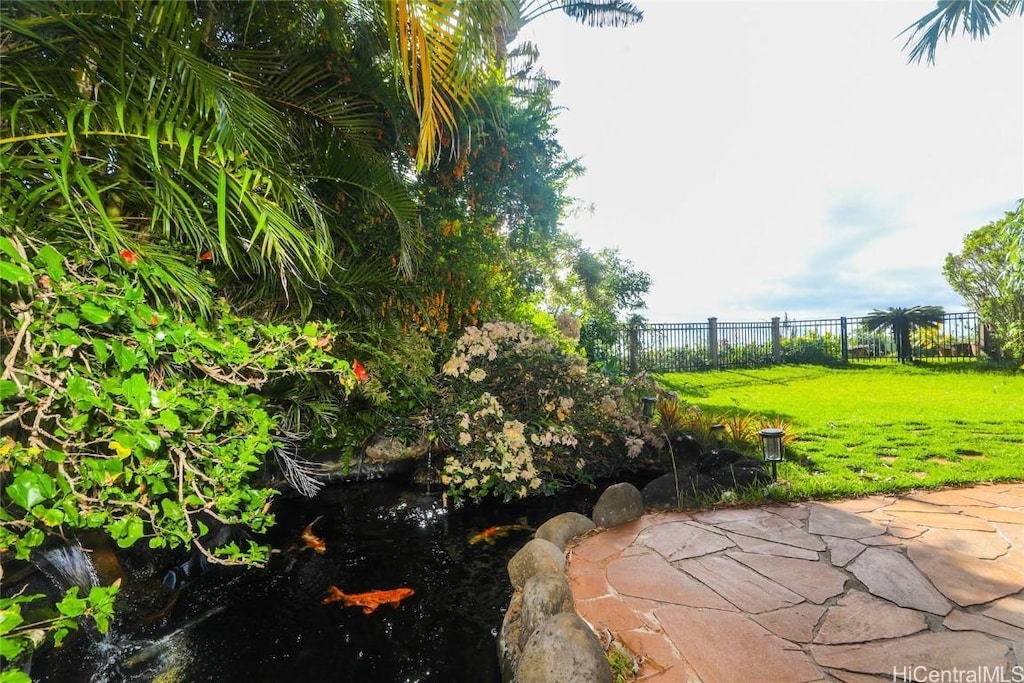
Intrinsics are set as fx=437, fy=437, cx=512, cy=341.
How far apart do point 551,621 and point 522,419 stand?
2.70m

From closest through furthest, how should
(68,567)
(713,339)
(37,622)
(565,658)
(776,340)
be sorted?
(37,622)
(565,658)
(68,567)
(713,339)
(776,340)

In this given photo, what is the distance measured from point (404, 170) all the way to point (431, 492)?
3799 mm

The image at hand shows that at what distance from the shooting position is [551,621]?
2045 millimetres

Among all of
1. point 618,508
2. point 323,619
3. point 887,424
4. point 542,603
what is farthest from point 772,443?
point 323,619

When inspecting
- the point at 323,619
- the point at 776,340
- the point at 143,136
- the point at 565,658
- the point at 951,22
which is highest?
the point at 951,22

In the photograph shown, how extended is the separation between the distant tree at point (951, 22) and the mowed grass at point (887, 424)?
6326mm

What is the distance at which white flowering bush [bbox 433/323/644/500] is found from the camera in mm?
4348

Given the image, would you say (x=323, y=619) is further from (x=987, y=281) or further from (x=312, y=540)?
(x=987, y=281)

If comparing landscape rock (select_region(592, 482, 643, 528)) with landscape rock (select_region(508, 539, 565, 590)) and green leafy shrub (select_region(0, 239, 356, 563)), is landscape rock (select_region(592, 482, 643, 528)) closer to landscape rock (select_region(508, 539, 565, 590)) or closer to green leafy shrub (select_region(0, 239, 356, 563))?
landscape rock (select_region(508, 539, 565, 590))

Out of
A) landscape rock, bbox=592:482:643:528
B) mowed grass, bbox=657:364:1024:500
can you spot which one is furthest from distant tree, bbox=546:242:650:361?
landscape rock, bbox=592:482:643:528

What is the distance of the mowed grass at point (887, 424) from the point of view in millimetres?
4023

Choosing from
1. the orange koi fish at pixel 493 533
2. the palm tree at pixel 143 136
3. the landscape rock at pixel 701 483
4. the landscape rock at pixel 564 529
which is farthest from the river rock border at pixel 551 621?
the palm tree at pixel 143 136

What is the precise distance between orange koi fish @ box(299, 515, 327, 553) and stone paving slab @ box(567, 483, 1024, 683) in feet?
7.20

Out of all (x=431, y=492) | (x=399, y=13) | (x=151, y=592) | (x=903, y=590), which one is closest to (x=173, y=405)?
(x=399, y=13)
